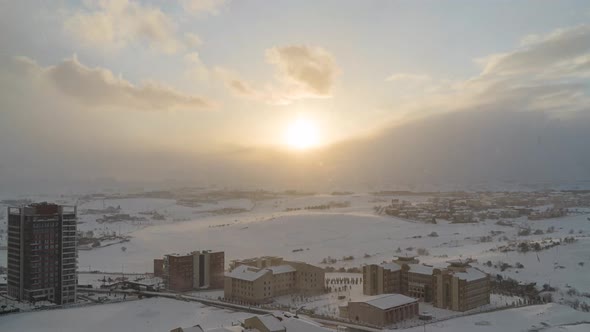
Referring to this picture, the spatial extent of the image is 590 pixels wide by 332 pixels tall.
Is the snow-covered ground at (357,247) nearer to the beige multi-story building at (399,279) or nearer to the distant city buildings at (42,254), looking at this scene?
the beige multi-story building at (399,279)

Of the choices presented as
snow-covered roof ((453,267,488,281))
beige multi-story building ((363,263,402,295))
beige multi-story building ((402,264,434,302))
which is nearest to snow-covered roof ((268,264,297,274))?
beige multi-story building ((363,263,402,295))

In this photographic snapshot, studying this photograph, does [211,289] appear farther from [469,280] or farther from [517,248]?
[517,248]

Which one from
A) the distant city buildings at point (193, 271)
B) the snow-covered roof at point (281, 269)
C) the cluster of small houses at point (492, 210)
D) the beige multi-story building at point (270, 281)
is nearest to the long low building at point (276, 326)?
the beige multi-story building at point (270, 281)

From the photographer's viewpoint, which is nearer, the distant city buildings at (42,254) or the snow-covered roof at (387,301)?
the snow-covered roof at (387,301)

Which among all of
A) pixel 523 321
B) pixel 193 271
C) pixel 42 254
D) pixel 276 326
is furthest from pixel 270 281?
pixel 523 321

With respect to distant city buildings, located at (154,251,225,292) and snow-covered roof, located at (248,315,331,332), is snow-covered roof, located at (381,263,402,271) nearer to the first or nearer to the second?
snow-covered roof, located at (248,315,331,332)

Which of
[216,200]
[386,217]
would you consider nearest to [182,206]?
[216,200]
